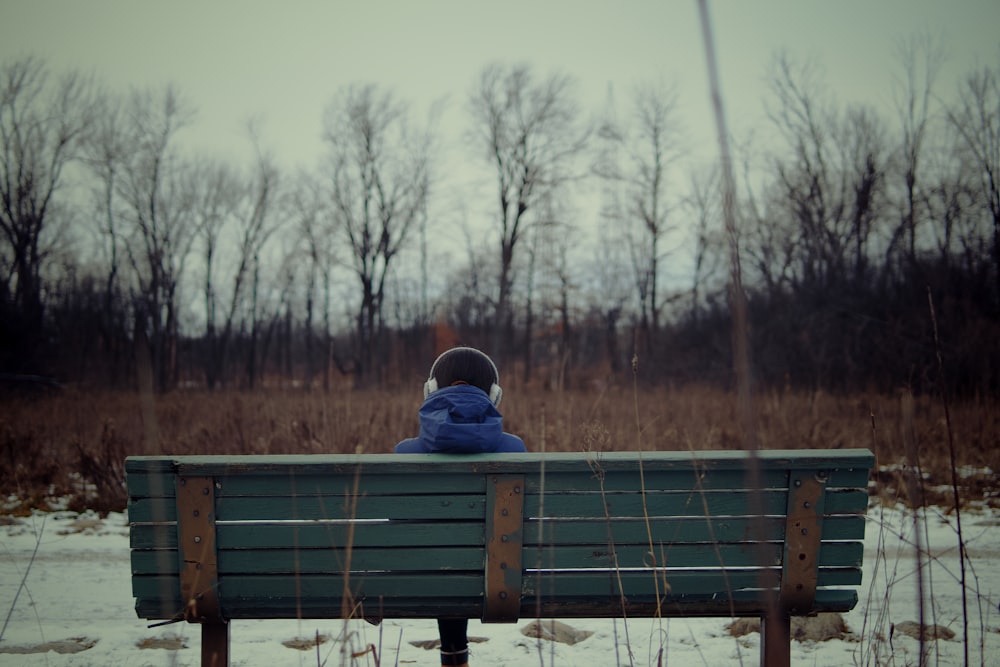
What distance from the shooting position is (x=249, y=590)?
2.08m

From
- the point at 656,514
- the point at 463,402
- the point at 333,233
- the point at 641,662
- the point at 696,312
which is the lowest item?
the point at 641,662

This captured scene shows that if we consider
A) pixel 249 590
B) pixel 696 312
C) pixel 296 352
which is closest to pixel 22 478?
pixel 249 590

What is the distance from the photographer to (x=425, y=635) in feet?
10.7

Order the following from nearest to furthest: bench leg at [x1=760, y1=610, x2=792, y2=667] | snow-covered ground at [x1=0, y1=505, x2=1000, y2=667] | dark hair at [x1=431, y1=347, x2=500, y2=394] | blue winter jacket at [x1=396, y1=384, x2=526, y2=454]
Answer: bench leg at [x1=760, y1=610, x2=792, y2=667]
blue winter jacket at [x1=396, y1=384, x2=526, y2=454]
dark hair at [x1=431, y1=347, x2=500, y2=394]
snow-covered ground at [x1=0, y1=505, x2=1000, y2=667]

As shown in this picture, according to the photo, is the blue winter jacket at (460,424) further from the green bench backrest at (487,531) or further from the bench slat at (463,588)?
the bench slat at (463,588)

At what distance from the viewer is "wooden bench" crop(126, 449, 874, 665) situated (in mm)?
2029

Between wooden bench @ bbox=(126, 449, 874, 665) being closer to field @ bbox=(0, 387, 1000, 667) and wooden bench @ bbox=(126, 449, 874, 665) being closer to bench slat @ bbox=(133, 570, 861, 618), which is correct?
bench slat @ bbox=(133, 570, 861, 618)

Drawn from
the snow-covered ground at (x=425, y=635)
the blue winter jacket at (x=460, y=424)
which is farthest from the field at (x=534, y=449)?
the blue winter jacket at (x=460, y=424)

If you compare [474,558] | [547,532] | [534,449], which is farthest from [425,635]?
[534,449]

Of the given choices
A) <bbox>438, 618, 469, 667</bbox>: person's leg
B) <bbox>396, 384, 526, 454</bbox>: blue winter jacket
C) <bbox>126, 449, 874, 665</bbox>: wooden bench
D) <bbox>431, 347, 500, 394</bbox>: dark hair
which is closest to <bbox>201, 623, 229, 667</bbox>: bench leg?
<bbox>126, 449, 874, 665</bbox>: wooden bench

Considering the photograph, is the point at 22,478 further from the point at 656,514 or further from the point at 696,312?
the point at 696,312

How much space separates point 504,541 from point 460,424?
0.41m

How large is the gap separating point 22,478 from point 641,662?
6.16 meters

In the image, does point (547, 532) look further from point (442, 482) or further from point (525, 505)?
point (442, 482)
